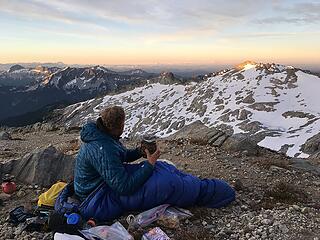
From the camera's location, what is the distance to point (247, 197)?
11.3 metres

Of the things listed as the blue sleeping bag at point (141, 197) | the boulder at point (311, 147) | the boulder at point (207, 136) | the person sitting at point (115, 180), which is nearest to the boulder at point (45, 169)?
the person sitting at point (115, 180)

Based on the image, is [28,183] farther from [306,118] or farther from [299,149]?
[306,118]

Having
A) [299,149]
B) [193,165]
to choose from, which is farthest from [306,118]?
[193,165]

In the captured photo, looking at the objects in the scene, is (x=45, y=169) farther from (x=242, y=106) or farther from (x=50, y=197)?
(x=242, y=106)

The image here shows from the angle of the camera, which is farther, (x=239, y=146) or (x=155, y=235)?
(x=239, y=146)

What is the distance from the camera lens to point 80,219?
8.10 m

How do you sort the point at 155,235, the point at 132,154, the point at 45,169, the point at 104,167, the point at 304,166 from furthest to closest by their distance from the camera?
the point at 304,166 → the point at 45,169 → the point at 132,154 → the point at 104,167 → the point at 155,235

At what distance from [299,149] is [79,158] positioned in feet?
217

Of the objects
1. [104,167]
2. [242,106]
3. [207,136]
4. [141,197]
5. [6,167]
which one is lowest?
[242,106]

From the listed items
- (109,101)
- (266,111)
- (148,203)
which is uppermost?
(148,203)

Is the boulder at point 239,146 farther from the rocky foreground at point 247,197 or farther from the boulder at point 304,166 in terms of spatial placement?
the boulder at point 304,166

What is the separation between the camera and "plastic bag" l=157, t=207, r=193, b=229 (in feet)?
28.9

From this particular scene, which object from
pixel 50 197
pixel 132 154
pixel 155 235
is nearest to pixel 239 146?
pixel 132 154

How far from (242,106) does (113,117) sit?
380ft
